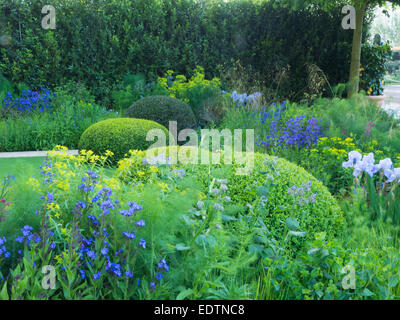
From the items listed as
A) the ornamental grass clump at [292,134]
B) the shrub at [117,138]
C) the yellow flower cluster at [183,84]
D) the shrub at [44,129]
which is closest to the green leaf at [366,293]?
the ornamental grass clump at [292,134]

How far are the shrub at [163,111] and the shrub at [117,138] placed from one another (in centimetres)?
128

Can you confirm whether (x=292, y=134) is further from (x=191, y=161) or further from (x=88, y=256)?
(x=88, y=256)

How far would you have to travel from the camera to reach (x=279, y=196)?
10.3 ft

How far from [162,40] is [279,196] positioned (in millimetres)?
8069

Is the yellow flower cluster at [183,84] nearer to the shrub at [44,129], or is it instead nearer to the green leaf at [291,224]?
the shrub at [44,129]

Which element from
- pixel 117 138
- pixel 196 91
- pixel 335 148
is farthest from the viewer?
pixel 196 91

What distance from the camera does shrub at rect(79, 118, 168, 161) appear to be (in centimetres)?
564

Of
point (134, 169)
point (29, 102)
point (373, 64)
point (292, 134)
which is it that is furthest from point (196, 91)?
point (134, 169)

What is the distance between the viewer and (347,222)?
3537mm

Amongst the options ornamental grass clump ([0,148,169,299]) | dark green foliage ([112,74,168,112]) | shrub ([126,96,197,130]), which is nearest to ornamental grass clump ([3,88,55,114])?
dark green foliage ([112,74,168,112])

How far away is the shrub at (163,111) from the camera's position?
23.7 feet
